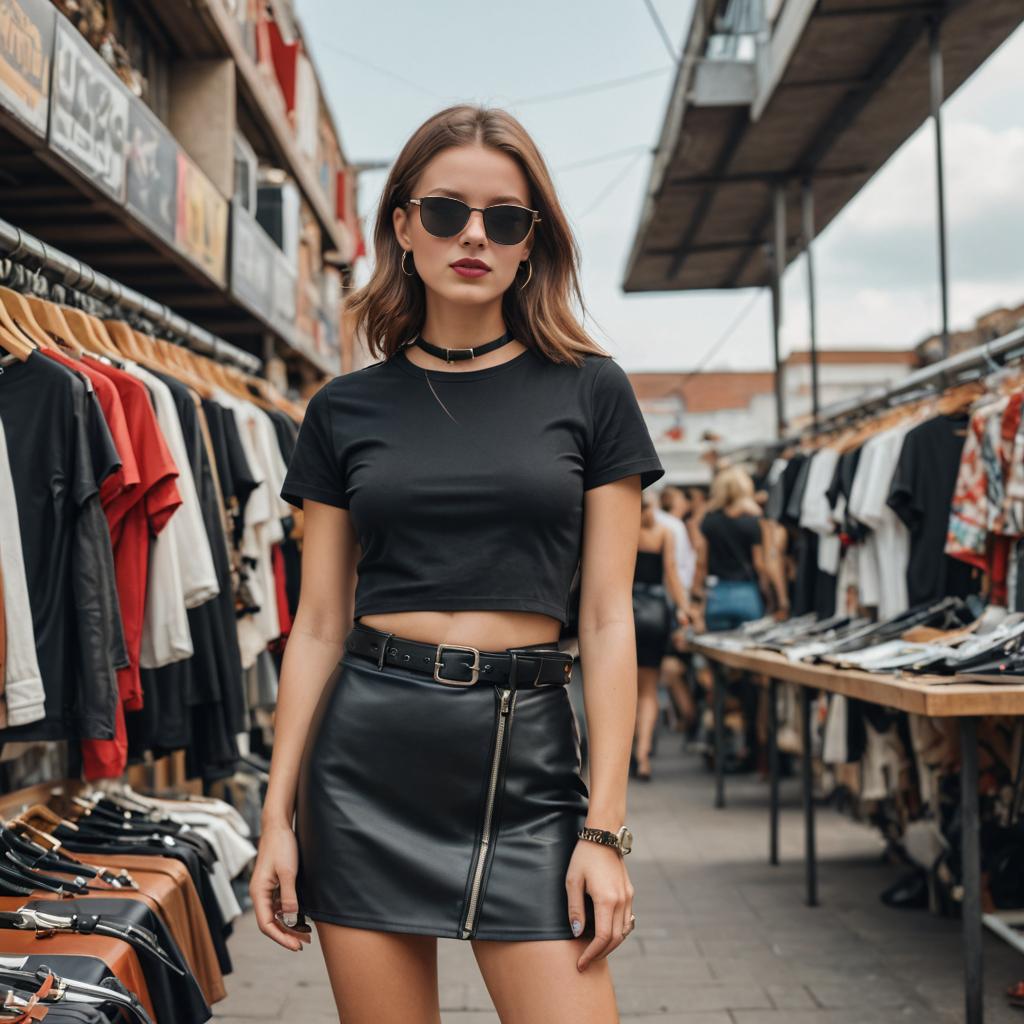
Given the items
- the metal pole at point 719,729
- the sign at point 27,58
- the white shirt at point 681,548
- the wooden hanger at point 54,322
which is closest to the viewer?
the wooden hanger at point 54,322

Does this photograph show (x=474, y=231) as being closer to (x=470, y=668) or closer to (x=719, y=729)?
(x=470, y=668)

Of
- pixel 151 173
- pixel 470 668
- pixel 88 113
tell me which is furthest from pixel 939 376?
pixel 470 668

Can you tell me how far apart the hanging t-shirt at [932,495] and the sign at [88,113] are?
3523 mm

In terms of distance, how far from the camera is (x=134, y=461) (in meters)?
A: 3.37

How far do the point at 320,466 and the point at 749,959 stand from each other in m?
3.45

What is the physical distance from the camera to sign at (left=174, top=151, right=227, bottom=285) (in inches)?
256

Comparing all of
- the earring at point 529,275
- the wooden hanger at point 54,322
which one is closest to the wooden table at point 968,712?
the earring at point 529,275

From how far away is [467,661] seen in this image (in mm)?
1819

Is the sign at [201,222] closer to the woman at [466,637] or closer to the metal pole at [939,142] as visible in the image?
the metal pole at [939,142]

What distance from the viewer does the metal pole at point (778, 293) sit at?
10.7m

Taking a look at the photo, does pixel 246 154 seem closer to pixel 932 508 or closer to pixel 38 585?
pixel 932 508

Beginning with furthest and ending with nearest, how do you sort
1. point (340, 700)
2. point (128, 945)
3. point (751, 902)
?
point (751, 902) → point (128, 945) → point (340, 700)

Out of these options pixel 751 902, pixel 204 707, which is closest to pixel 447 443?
pixel 204 707

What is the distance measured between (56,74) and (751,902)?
4251 mm
